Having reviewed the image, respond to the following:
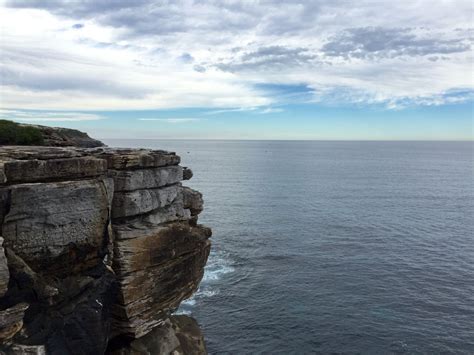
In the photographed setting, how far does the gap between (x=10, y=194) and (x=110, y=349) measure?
36.2ft

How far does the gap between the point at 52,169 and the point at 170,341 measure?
13003 millimetres

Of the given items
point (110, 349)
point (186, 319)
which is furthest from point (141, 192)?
point (186, 319)

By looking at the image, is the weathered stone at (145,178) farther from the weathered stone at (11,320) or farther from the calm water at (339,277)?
the calm water at (339,277)

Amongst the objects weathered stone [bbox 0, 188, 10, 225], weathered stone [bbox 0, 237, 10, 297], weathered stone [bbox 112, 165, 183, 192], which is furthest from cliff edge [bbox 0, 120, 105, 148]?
weathered stone [bbox 0, 237, 10, 297]

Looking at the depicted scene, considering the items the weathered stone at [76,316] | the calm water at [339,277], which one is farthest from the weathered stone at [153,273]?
the calm water at [339,277]

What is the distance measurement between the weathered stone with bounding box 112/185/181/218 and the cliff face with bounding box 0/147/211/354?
58 mm

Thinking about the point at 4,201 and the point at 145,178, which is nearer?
the point at 4,201

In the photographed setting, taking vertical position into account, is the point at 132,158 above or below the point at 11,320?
above

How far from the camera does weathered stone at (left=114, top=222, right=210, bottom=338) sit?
2170cm

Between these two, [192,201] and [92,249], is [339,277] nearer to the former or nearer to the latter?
[192,201]

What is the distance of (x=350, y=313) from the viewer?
47.1 m

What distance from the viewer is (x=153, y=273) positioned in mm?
22906

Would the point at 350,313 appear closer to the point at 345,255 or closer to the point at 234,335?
the point at 234,335

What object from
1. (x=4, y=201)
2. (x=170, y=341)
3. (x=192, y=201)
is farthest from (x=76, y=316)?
(x=192, y=201)
